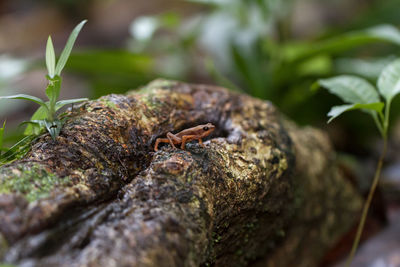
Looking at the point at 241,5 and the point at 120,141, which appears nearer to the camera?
the point at 120,141

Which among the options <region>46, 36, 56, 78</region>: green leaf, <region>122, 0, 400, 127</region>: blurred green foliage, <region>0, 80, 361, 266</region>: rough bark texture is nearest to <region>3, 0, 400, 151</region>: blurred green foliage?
<region>122, 0, 400, 127</region>: blurred green foliage

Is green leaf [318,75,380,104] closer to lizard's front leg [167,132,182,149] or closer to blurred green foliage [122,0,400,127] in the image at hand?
blurred green foliage [122,0,400,127]

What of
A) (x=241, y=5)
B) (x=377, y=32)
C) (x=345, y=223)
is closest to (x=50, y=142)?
(x=345, y=223)

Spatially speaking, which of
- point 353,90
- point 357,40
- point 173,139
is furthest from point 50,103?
point 357,40

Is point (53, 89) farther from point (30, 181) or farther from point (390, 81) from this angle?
point (390, 81)

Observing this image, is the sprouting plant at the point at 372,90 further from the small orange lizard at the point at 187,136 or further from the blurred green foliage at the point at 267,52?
the blurred green foliage at the point at 267,52

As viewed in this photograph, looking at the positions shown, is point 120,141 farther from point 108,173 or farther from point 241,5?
point 241,5

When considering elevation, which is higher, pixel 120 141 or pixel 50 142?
pixel 50 142
